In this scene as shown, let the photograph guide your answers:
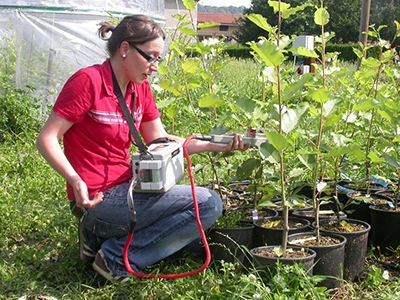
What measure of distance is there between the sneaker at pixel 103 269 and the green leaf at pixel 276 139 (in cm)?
100

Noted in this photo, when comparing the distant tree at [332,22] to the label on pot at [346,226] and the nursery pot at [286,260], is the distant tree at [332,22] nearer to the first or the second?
the label on pot at [346,226]

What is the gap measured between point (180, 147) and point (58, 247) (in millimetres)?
1021

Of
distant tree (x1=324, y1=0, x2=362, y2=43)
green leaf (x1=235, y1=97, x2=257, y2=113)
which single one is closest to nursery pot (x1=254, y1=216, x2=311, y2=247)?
green leaf (x1=235, y1=97, x2=257, y2=113)

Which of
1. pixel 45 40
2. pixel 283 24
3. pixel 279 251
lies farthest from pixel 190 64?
pixel 283 24

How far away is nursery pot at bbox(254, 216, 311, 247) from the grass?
186 millimetres

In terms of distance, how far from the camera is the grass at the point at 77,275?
2.23 meters

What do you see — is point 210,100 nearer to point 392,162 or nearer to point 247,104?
point 247,104

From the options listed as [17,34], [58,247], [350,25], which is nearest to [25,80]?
[17,34]

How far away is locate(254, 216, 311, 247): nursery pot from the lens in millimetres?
2635

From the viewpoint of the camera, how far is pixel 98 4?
6512mm

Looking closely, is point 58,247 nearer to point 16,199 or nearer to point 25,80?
point 16,199

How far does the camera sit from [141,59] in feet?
8.26

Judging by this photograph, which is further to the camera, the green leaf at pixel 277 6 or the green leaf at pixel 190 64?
the green leaf at pixel 190 64

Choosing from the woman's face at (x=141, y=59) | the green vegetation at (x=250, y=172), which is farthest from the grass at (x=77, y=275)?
the woman's face at (x=141, y=59)
